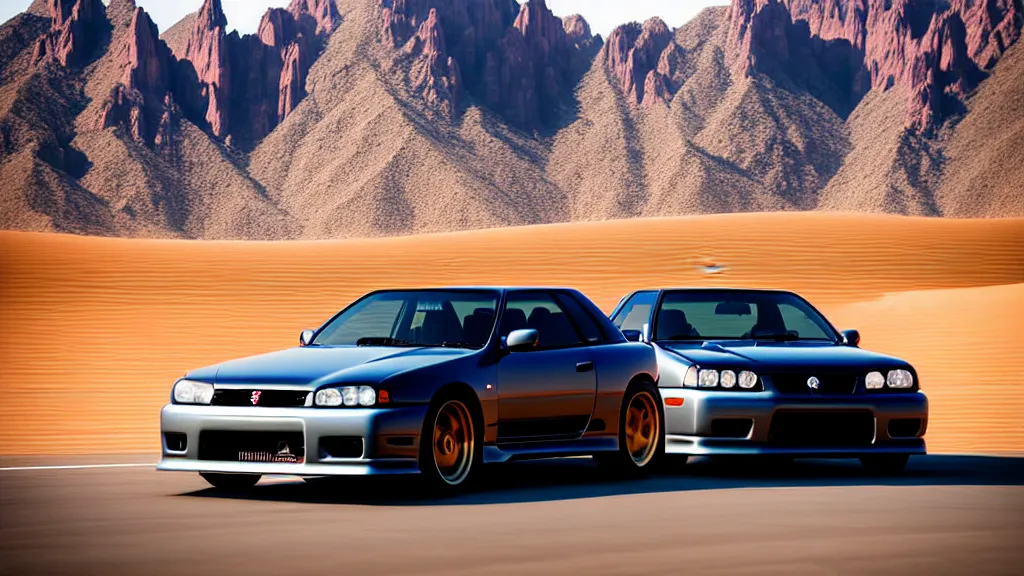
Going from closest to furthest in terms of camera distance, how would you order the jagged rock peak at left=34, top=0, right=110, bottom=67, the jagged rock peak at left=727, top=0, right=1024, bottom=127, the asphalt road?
the asphalt road < the jagged rock peak at left=727, top=0, right=1024, bottom=127 < the jagged rock peak at left=34, top=0, right=110, bottom=67

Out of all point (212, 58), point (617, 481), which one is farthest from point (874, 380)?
point (212, 58)

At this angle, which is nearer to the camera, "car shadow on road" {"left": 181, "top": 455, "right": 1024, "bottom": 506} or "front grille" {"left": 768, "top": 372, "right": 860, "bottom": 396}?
"car shadow on road" {"left": 181, "top": 455, "right": 1024, "bottom": 506}

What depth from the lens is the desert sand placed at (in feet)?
69.9

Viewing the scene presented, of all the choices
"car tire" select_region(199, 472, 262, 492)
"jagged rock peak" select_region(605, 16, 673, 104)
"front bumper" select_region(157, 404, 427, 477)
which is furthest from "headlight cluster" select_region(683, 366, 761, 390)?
"jagged rock peak" select_region(605, 16, 673, 104)

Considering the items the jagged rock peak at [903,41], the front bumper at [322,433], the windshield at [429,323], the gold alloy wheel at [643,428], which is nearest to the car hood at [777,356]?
the gold alloy wheel at [643,428]

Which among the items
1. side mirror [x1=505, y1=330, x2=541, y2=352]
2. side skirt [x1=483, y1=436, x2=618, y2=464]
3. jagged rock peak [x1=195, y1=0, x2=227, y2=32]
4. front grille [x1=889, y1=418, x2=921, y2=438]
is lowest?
side skirt [x1=483, y1=436, x2=618, y2=464]

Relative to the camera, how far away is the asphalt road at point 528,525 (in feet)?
25.5

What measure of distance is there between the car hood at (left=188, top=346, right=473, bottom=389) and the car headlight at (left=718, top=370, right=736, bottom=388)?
2.47 m

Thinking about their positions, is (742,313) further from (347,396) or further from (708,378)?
(347,396)

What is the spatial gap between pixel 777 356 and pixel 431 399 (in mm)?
3486

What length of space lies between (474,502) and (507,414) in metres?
0.94

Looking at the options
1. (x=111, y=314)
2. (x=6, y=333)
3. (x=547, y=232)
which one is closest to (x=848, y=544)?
(x=6, y=333)

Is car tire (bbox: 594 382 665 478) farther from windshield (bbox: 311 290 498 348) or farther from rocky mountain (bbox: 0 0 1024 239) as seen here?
rocky mountain (bbox: 0 0 1024 239)

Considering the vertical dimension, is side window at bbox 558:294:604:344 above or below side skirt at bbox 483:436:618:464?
above
